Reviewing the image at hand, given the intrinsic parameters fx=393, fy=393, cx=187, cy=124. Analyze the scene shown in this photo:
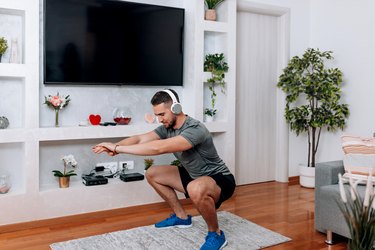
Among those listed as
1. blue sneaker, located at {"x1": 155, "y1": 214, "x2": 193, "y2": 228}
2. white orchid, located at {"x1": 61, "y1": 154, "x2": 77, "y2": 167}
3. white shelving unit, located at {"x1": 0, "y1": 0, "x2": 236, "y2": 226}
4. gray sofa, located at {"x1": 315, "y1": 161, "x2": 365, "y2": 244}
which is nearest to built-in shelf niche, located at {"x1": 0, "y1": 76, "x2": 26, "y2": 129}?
white shelving unit, located at {"x1": 0, "y1": 0, "x2": 236, "y2": 226}

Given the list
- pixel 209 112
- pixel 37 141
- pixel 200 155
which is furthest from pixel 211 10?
pixel 37 141

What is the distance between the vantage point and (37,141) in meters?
3.39

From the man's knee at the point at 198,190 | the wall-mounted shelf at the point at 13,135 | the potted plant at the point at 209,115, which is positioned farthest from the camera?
the potted plant at the point at 209,115

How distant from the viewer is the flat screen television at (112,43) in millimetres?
→ 3566

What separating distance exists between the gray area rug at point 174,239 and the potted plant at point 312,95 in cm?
181

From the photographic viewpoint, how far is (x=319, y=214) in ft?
10.3

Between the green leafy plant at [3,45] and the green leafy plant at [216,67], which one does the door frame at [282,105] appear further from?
the green leafy plant at [3,45]

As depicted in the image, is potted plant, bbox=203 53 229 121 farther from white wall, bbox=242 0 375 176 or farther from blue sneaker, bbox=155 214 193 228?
blue sneaker, bbox=155 214 193 228

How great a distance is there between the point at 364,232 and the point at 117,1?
125 inches

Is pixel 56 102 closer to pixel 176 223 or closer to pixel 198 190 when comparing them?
pixel 176 223

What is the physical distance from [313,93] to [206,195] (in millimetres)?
2464

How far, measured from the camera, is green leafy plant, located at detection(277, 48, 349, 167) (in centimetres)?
460

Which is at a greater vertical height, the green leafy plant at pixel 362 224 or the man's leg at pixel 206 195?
the green leafy plant at pixel 362 224

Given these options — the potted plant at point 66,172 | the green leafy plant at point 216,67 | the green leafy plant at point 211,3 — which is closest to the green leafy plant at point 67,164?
the potted plant at point 66,172
